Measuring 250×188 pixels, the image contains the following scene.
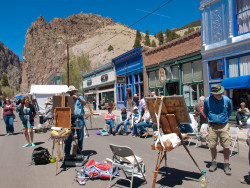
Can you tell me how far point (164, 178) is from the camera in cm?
477

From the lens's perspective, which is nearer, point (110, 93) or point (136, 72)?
point (136, 72)

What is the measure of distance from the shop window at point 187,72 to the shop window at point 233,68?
3445 mm

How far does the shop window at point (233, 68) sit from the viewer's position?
12031 mm

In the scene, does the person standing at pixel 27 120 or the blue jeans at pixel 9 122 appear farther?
the blue jeans at pixel 9 122

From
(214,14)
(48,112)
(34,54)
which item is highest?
(34,54)

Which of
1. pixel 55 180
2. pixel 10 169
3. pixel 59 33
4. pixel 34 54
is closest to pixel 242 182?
pixel 55 180

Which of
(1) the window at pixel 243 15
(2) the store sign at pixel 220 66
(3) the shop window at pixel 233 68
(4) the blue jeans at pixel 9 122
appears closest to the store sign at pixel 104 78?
(4) the blue jeans at pixel 9 122

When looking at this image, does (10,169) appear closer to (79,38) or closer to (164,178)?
(164,178)

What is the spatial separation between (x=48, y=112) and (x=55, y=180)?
9001 millimetres

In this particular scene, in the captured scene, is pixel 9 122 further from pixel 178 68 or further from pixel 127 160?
pixel 178 68

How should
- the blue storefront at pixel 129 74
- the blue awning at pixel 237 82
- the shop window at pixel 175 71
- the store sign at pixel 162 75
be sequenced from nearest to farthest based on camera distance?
the blue awning at pixel 237 82
the shop window at pixel 175 71
the store sign at pixel 162 75
the blue storefront at pixel 129 74

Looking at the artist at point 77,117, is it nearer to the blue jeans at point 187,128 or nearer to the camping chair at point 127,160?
the camping chair at point 127,160

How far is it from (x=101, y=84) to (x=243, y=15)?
22.1 meters

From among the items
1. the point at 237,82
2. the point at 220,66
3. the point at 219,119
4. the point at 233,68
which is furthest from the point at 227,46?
the point at 219,119
